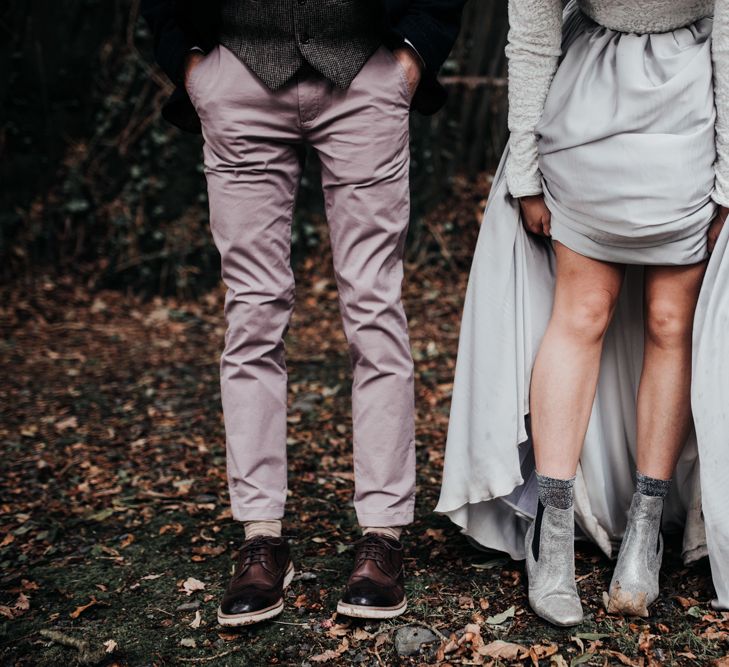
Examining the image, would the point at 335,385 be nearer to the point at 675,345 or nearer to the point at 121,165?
the point at 675,345

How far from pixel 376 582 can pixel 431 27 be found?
138 cm

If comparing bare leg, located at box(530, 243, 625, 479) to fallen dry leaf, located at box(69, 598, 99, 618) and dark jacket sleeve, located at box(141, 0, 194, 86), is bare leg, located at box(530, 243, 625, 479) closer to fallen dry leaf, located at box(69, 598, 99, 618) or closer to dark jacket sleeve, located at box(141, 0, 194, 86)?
dark jacket sleeve, located at box(141, 0, 194, 86)

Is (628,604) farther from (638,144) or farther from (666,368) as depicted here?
(638,144)

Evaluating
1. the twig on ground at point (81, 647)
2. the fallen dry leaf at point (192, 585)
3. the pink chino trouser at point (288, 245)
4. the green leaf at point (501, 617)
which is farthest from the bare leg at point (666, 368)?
the twig on ground at point (81, 647)

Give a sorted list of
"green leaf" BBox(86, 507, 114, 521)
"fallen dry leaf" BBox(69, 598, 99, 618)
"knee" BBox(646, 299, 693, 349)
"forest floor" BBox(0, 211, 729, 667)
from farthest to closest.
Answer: "green leaf" BBox(86, 507, 114, 521) < "fallen dry leaf" BBox(69, 598, 99, 618) < "knee" BBox(646, 299, 693, 349) < "forest floor" BBox(0, 211, 729, 667)

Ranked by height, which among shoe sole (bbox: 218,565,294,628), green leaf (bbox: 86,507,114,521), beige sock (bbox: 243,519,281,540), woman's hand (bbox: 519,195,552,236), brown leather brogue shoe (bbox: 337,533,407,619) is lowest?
green leaf (bbox: 86,507,114,521)

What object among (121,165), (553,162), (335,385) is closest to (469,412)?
(553,162)

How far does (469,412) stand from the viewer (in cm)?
233

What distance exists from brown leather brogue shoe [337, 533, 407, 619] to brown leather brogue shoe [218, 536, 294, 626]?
176mm

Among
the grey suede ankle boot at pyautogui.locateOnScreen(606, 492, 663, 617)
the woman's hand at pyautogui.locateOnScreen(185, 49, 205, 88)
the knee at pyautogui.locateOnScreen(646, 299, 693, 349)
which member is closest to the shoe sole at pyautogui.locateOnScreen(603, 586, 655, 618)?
the grey suede ankle boot at pyautogui.locateOnScreen(606, 492, 663, 617)

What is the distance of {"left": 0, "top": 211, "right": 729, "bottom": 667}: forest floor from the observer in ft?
6.64

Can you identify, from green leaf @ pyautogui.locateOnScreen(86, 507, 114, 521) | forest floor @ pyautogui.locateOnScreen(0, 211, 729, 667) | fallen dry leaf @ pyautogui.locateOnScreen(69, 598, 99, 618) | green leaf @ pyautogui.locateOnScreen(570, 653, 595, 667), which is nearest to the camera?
green leaf @ pyautogui.locateOnScreen(570, 653, 595, 667)

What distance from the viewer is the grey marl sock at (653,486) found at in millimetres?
2203

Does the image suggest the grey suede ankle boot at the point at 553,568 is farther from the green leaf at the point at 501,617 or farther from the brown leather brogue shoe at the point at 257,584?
the brown leather brogue shoe at the point at 257,584
